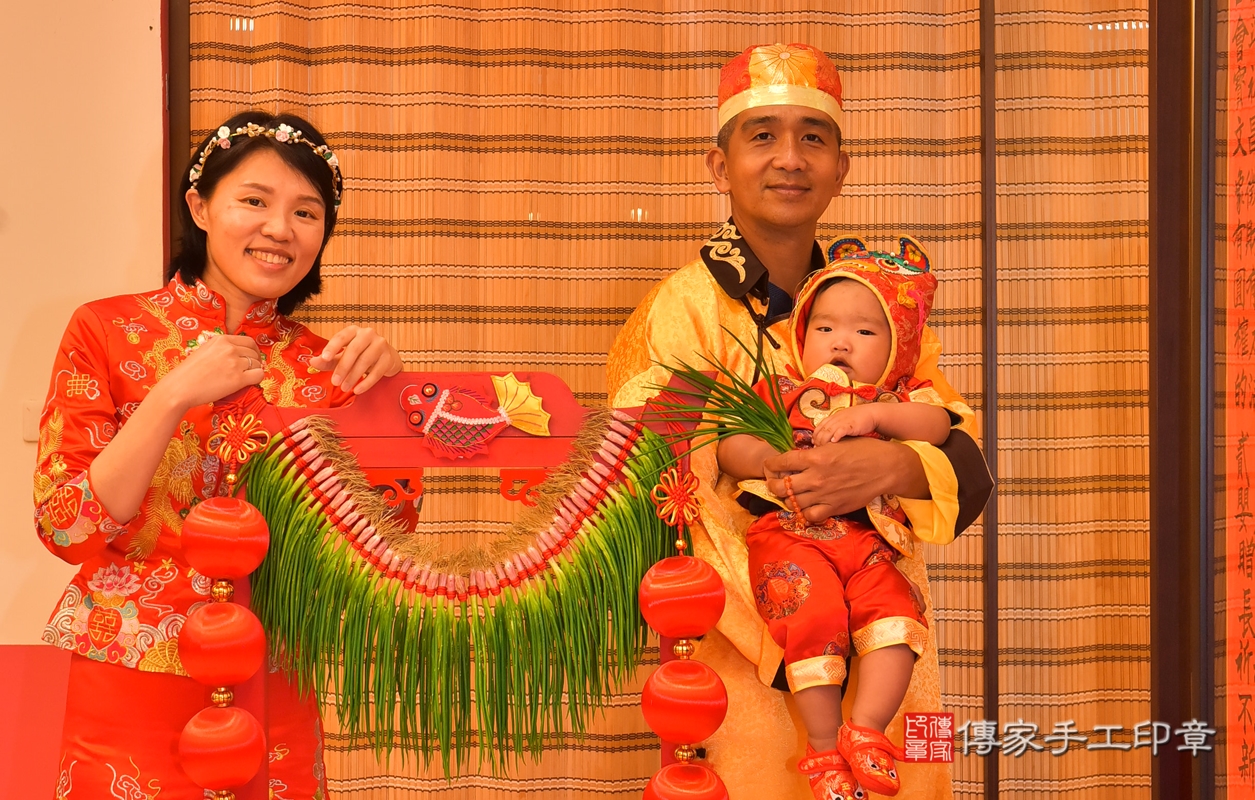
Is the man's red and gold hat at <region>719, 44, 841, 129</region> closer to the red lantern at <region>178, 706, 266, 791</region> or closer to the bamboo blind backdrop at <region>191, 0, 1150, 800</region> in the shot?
the bamboo blind backdrop at <region>191, 0, 1150, 800</region>

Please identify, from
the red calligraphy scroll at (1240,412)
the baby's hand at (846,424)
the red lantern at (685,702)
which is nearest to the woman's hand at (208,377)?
the red lantern at (685,702)

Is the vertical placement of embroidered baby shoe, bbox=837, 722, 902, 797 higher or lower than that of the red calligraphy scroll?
lower

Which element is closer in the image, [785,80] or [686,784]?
[686,784]

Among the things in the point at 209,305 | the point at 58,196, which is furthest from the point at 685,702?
the point at 58,196

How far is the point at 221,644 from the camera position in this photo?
1315 mm

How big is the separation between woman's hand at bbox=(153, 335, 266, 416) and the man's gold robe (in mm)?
528

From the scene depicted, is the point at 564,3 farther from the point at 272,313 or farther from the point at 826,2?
the point at 272,313

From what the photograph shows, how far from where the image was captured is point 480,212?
2516mm

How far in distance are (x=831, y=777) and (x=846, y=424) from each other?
0.47m


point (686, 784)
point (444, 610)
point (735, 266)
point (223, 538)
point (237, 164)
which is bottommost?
point (686, 784)

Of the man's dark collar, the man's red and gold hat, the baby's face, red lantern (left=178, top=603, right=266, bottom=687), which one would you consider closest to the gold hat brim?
the man's red and gold hat

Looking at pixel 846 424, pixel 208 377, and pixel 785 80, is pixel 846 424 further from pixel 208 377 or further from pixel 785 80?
pixel 208 377

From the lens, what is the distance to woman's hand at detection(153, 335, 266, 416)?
1.37 meters

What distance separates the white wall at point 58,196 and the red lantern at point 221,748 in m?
1.30
